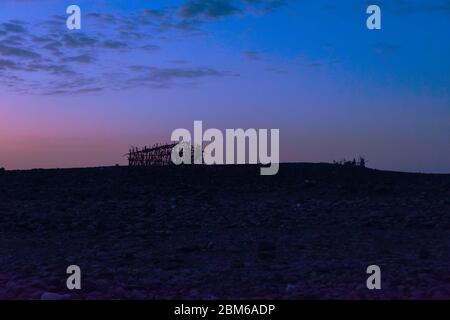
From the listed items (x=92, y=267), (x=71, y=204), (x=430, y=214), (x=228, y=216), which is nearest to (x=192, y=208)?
(x=228, y=216)

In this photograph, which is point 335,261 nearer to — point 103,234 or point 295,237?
point 295,237

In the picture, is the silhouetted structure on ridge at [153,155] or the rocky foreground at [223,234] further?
the silhouetted structure on ridge at [153,155]

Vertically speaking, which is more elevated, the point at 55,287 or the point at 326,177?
the point at 326,177

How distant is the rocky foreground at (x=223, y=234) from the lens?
22.7ft

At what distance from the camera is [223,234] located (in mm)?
10766

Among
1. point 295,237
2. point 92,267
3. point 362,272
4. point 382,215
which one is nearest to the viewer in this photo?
point 362,272

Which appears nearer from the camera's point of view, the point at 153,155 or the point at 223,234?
the point at 223,234

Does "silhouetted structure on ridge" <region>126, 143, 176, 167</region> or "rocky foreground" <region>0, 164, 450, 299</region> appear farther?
"silhouetted structure on ridge" <region>126, 143, 176, 167</region>

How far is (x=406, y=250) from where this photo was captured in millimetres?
9102

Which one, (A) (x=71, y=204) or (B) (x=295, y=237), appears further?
(A) (x=71, y=204)

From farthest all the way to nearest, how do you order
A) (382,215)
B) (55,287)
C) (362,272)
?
1. (382,215)
2. (362,272)
3. (55,287)

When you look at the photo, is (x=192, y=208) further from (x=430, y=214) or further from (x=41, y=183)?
(x=41, y=183)

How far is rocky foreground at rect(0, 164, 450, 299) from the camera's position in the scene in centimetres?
692

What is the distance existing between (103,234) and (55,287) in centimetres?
402
